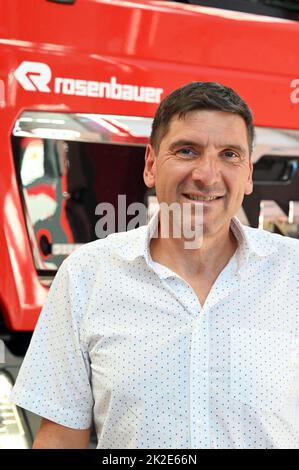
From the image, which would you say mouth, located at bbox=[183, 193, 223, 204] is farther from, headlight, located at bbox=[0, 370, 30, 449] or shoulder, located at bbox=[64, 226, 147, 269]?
headlight, located at bbox=[0, 370, 30, 449]

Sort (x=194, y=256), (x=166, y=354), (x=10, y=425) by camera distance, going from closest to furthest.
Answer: (x=166, y=354)
(x=194, y=256)
(x=10, y=425)

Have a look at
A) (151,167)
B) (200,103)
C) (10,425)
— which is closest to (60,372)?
(151,167)

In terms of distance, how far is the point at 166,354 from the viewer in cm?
121

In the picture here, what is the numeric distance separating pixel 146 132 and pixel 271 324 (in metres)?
0.89

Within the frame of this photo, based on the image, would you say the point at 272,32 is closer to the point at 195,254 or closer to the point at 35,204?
the point at 35,204

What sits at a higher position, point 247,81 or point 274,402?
point 247,81

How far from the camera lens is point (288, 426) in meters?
1.25

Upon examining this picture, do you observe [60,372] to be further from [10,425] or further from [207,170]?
[10,425]

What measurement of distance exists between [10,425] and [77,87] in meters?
0.98

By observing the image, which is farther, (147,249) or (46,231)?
(46,231)

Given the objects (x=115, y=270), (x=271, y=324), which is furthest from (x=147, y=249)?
(x=271, y=324)

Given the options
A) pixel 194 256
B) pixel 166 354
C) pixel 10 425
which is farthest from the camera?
pixel 10 425

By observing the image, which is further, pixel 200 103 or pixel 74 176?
pixel 74 176

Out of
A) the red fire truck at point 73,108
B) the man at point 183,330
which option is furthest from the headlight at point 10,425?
the man at point 183,330
